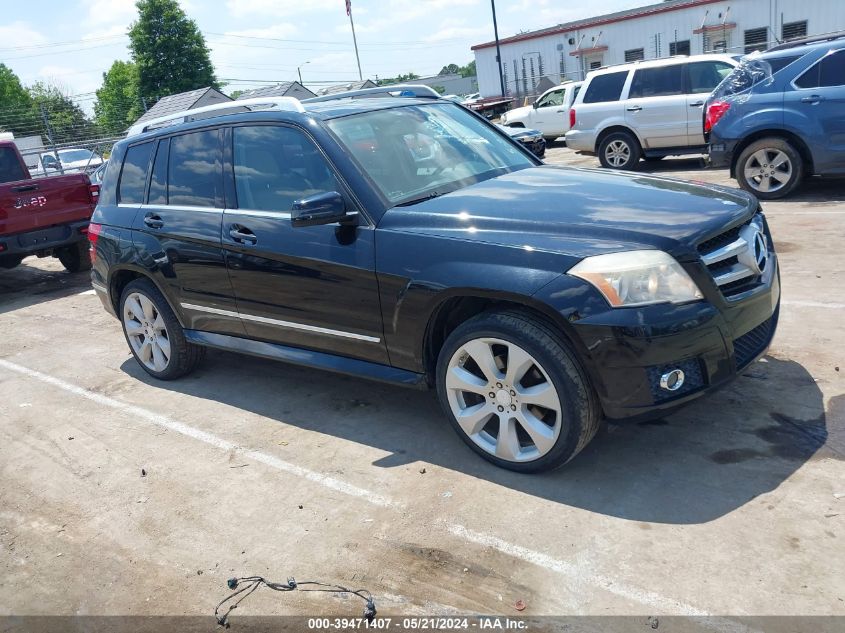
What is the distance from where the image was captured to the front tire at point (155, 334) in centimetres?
553

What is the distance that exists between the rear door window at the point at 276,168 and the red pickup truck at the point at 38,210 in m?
6.19

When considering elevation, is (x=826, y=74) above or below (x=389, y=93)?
below

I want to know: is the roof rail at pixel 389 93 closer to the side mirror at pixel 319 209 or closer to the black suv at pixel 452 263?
the black suv at pixel 452 263

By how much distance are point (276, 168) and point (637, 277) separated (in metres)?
2.29

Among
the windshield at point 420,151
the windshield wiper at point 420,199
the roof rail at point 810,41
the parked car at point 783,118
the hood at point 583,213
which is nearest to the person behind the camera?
the hood at point 583,213

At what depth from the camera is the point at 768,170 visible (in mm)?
9250

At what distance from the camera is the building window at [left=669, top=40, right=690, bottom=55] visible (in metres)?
39.7

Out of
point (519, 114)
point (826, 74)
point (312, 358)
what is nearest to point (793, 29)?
point (519, 114)

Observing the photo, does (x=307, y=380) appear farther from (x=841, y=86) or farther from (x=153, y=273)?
(x=841, y=86)

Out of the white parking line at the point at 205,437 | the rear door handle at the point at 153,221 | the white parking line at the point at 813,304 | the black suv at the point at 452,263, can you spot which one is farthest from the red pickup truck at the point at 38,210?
the white parking line at the point at 813,304

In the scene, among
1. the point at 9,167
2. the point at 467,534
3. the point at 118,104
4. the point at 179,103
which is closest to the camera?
the point at 467,534

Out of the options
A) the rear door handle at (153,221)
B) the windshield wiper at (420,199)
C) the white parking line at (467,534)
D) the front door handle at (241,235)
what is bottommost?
the white parking line at (467,534)

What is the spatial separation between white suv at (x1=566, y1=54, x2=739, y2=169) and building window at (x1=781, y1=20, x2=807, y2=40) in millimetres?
28221

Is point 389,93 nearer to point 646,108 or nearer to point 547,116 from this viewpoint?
point 646,108
